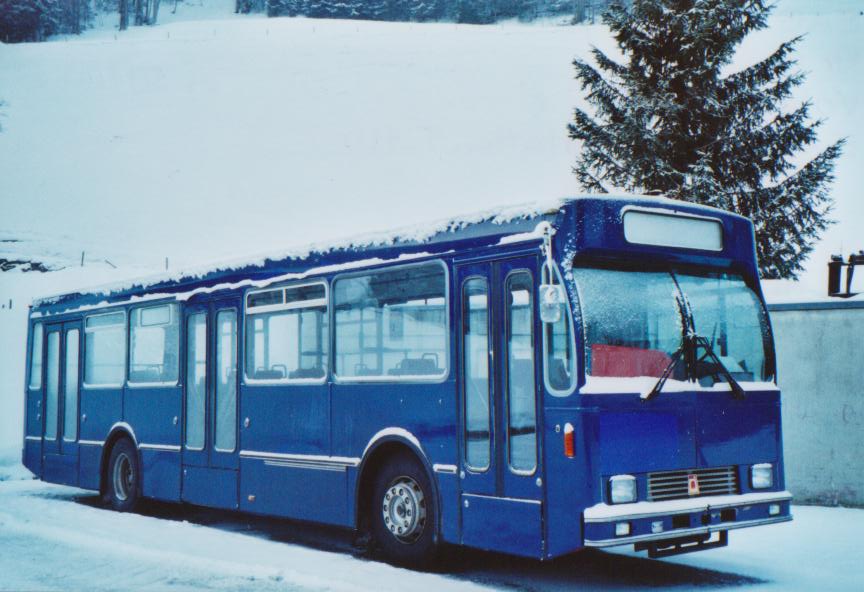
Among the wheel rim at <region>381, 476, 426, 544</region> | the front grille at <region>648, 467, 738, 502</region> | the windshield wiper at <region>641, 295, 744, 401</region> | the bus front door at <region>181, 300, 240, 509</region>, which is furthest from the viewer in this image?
the bus front door at <region>181, 300, 240, 509</region>

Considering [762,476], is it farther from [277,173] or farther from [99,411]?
[277,173]

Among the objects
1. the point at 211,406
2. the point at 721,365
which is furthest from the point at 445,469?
the point at 211,406

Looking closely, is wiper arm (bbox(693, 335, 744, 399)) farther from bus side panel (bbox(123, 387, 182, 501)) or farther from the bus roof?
bus side panel (bbox(123, 387, 182, 501))

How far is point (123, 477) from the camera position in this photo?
1334 centimetres

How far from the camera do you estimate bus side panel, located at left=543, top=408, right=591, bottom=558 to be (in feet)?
23.2

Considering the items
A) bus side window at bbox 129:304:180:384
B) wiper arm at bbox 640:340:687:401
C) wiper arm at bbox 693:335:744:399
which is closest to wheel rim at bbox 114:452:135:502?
bus side window at bbox 129:304:180:384

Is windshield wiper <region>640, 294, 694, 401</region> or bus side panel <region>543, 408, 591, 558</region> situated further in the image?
windshield wiper <region>640, 294, 694, 401</region>

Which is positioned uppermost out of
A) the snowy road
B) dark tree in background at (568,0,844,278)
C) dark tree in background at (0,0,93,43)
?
dark tree in background at (0,0,93,43)

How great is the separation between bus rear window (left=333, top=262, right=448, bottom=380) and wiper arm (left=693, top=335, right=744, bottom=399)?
2.02 m

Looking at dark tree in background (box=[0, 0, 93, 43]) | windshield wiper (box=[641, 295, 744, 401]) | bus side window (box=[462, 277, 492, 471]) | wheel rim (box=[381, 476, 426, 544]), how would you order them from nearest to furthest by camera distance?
1. windshield wiper (box=[641, 295, 744, 401])
2. bus side window (box=[462, 277, 492, 471])
3. wheel rim (box=[381, 476, 426, 544])
4. dark tree in background (box=[0, 0, 93, 43])

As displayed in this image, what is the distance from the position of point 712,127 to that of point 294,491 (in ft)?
49.1

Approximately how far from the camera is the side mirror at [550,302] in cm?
704

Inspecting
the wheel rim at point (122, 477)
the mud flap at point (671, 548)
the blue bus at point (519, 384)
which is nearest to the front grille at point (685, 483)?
the blue bus at point (519, 384)

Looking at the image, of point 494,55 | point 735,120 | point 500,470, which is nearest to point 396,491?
point 500,470
